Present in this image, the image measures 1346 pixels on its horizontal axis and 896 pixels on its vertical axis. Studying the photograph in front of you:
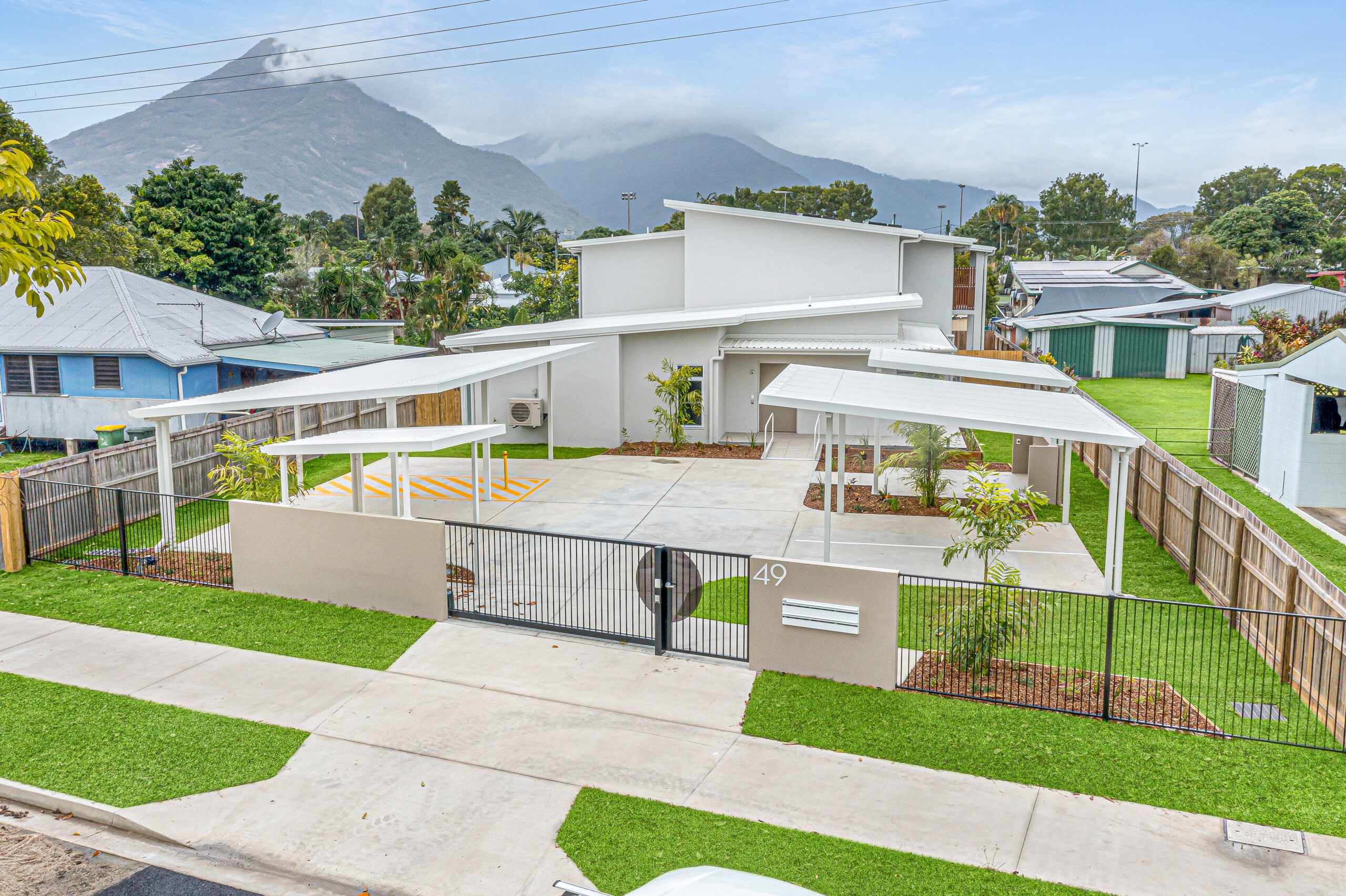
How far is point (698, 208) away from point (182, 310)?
17886 millimetres

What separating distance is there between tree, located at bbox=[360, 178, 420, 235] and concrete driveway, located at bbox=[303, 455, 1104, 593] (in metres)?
91.3

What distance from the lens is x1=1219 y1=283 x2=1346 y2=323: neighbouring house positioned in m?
46.3

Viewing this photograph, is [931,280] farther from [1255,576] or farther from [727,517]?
Result: [1255,576]

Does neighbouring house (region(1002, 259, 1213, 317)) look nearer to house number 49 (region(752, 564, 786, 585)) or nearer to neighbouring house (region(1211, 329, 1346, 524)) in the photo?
neighbouring house (region(1211, 329, 1346, 524))

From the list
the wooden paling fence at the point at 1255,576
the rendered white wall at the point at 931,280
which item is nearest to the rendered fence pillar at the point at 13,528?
the wooden paling fence at the point at 1255,576

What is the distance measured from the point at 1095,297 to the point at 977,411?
4702 centimetres

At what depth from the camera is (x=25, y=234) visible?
6.81 m

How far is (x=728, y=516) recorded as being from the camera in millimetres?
17797

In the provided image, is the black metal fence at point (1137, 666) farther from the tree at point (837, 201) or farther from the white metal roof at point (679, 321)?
the tree at point (837, 201)

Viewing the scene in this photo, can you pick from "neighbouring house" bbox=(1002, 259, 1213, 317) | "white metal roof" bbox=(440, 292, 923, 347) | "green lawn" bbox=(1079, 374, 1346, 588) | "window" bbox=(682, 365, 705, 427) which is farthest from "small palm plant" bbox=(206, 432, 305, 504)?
"neighbouring house" bbox=(1002, 259, 1213, 317)

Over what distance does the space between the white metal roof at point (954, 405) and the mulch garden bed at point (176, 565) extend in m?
8.68

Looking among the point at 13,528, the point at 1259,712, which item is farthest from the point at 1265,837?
the point at 13,528

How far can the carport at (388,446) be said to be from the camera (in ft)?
44.2

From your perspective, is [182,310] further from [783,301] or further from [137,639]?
[137,639]
